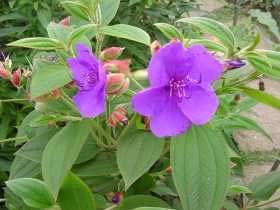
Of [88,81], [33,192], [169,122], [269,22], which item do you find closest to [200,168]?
[169,122]

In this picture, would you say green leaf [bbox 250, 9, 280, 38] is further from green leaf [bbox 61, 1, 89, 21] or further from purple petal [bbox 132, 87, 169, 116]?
purple petal [bbox 132, 87, 169, 116]

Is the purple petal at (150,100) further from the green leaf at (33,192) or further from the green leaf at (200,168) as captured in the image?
the green leaf at (33,192)

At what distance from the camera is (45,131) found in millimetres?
977

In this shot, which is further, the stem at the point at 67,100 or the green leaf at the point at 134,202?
the green leaf at the point at 134,202

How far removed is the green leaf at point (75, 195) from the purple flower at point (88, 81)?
18 cm

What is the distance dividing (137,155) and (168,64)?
0.52ft

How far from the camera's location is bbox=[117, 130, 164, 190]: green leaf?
0.80 m

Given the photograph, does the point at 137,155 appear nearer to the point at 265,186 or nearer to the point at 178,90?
the point at 178,90

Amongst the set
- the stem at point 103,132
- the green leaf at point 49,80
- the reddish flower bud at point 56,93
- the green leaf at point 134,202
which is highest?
the green leaf at point 49,80

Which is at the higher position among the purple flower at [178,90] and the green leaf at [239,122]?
the purple flower at [178,90]

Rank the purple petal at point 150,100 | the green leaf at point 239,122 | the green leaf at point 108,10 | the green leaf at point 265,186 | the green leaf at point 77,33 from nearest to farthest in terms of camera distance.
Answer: the purple petal at point 150,100
the green leaf at point 77,33
the green leaf at point 108,10
the green leaf at point 239,122
the green leaf at point 265,186

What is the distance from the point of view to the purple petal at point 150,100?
707 millimetres

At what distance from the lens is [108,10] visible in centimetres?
95

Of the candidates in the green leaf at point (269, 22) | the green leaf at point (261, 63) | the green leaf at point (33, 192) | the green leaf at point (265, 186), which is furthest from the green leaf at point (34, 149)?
the green leaf at point (269, 22)
